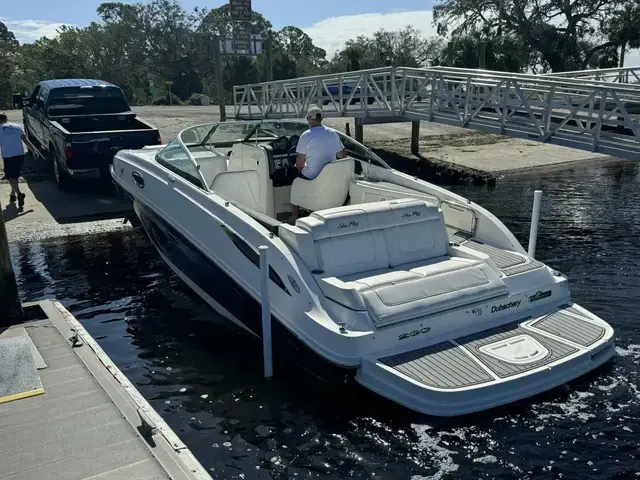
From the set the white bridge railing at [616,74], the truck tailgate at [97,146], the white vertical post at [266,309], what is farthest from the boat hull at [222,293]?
the white bridge railing at [616,74]

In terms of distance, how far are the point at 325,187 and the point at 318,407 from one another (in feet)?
8.73

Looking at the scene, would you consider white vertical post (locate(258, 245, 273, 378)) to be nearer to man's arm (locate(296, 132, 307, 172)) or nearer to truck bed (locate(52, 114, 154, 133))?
man's arm (locate(296, 132, 307, 172))

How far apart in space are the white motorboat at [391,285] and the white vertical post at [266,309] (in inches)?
5.4

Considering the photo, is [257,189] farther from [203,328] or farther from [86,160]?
[86,160]

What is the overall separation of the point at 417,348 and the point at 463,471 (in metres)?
1.07

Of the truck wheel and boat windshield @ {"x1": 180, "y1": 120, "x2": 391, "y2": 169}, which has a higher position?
boat windshield @ {"x1": 180, "y1": 120, "x2": 391, "y2": 169}

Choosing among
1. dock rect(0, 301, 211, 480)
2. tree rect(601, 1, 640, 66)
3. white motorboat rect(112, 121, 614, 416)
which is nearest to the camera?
dock rect(0, 301, 211, 480)

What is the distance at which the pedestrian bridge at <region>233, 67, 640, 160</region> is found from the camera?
33.6 feet

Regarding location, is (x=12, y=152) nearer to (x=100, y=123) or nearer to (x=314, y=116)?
(x=100, y=123)

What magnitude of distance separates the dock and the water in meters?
0.63

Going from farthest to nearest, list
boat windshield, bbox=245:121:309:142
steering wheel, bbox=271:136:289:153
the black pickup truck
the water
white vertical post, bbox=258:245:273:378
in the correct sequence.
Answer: the black pickup truck < boat windshield, bbox=245:121:309:142 < steering wheel, bbox=271:136:289:153 < white vertical post, bbox=258:245:273:378 < the water

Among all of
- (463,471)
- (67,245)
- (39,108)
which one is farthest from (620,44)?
(463,471)

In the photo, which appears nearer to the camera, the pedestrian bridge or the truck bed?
the pedestrian bridge

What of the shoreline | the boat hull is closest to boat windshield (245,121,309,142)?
the boat hull
